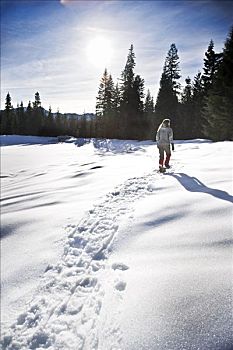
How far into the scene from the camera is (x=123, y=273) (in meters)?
3.16

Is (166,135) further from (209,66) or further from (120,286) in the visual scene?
(209,66)

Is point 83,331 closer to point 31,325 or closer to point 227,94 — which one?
point 31,325

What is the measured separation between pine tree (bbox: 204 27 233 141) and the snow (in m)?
17.1

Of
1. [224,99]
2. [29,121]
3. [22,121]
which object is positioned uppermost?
[22,121]

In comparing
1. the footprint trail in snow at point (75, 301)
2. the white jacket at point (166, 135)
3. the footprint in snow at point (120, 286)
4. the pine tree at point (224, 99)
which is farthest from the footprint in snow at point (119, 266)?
the pine tree at point (224, 99)

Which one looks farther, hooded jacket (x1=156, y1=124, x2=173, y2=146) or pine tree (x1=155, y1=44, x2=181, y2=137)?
pine tree (x1=155, y1=44, x2=181, y2=137)

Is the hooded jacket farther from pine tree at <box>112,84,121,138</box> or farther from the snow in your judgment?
pine tree at <box>112,84,121,138</box>

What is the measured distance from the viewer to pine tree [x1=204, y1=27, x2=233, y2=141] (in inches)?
827

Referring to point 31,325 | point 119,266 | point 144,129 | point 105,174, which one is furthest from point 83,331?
point 144,129

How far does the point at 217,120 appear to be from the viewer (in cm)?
2255

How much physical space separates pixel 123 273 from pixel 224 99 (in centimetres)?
2103

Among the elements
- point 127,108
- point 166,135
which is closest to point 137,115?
point 127,108

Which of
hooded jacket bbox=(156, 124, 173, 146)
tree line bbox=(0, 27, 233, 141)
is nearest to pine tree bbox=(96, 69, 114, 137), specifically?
tree line bbox=(0, 27, 233, 141)

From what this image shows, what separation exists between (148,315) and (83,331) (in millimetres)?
656
